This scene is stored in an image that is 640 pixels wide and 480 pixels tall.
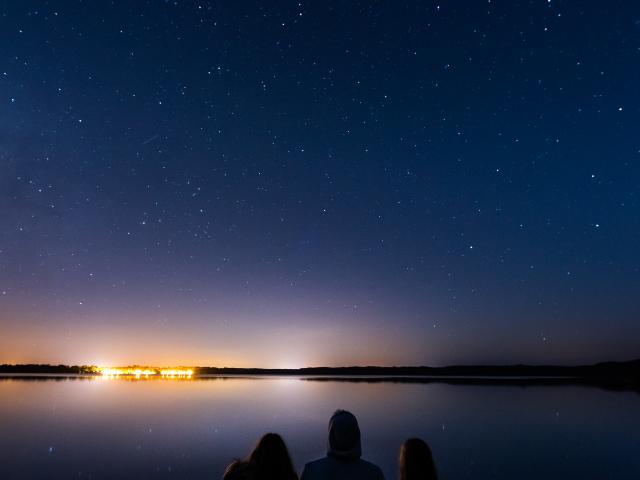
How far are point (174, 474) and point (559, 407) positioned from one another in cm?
3286

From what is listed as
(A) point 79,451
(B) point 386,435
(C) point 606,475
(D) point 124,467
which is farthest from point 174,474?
(C) point 606,475

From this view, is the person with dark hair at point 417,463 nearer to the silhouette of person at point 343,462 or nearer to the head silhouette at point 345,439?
the silhouette of person at point 343,462

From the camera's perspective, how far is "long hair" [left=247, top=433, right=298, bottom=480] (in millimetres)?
3699

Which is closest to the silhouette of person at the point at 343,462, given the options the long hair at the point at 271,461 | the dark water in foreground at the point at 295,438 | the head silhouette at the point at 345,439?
the head silhouette at the point at 345,439

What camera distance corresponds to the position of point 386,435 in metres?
22.0

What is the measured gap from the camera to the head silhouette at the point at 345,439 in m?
3.81

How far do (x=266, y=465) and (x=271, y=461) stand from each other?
5cm

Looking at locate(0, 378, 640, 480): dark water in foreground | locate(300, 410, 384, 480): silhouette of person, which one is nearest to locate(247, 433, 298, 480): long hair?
locate(300, 410, 384, 480): silhouette of person

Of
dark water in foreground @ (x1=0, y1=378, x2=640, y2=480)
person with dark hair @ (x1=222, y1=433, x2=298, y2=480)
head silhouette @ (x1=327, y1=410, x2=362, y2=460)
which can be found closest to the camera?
person with dark hair @ (x1=222, y1=433, x2=298, y2=480)

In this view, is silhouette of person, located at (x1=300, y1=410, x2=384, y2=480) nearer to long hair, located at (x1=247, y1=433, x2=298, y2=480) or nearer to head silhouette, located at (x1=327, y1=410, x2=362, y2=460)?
head silhouette, located at (x1=327, y1=410, x2=362, y2=460)

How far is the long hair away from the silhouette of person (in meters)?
0.18

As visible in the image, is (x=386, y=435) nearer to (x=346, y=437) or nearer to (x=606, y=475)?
(x=606, y=475)

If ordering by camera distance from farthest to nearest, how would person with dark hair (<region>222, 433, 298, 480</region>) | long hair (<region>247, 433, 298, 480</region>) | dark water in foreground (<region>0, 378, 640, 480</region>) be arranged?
1. dark water in foreground (<region>0, 378, 640, 480</region>)
2. long hair (<region>247, 433, 298, 480</region>)
3. person with dark hair (<region>222, 433, 298, 480</region>)

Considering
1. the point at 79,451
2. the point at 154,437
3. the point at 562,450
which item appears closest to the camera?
the point at 79,451
